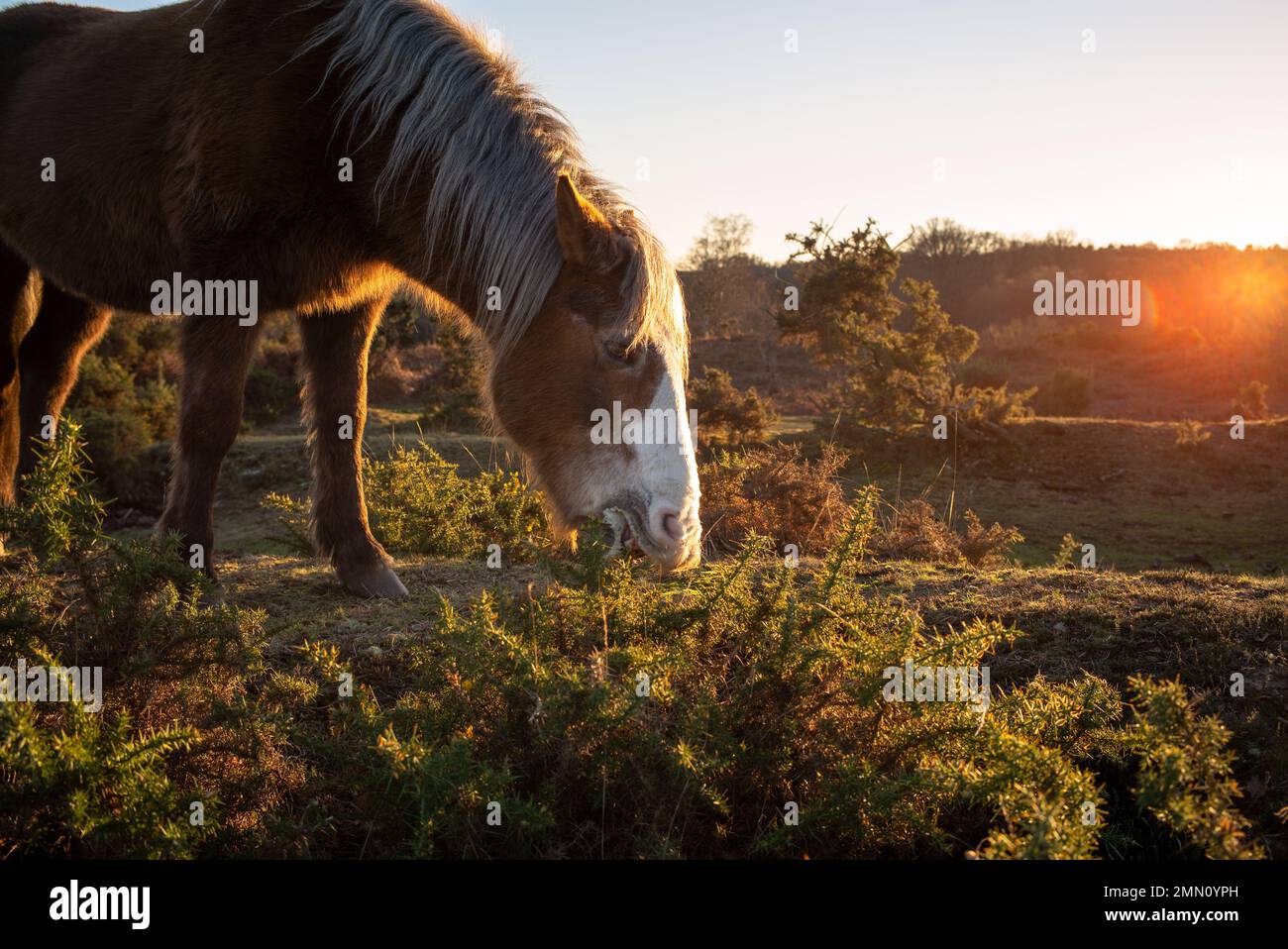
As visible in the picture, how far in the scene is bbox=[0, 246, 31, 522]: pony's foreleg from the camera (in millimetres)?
5543

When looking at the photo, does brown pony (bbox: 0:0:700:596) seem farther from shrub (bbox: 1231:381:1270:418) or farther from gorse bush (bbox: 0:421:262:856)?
shrub (bbox: 1231:381:1270:418)

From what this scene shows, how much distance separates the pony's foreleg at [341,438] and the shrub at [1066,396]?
783 inches

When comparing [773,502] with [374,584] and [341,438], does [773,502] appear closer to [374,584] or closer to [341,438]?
[374,584]

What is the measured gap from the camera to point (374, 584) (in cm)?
460

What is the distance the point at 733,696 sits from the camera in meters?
2.93

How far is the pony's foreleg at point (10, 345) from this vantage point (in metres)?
5.54

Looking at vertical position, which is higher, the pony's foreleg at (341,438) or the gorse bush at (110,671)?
the pony's foreleg at (341,438)

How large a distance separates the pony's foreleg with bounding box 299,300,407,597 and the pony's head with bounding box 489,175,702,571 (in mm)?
1351

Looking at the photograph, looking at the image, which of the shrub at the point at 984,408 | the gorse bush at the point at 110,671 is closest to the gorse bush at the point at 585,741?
the gorse bush at the point at 110,671

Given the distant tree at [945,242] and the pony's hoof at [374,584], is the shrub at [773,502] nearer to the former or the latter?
the pony's hoof at [374,584]

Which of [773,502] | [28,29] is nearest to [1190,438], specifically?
[773,502]

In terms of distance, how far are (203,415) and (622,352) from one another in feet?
6.48
